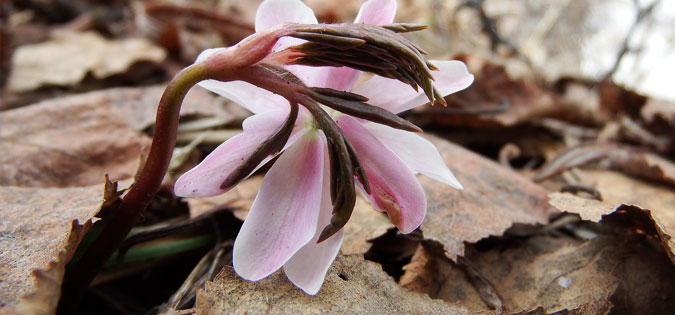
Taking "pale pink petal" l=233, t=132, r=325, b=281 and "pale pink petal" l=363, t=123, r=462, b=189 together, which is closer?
"pale pink petal" l=233, t=132, r=325, b=281

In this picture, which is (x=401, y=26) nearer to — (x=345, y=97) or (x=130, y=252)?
(x=345, y=97)

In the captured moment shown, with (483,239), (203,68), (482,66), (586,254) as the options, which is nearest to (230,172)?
(203,68)

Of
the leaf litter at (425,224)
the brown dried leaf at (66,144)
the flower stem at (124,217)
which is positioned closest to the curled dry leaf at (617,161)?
the leaf litter at (425,224)

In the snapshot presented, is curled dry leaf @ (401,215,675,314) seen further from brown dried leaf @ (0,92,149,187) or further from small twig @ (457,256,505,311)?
brown dried leaf @ (0,92,149,187)

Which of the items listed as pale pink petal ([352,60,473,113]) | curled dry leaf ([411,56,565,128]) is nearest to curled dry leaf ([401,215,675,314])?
pale pink petal ([352,60,473,113])

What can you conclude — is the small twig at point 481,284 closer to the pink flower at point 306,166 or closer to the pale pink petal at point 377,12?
the pink flower at point 306,166

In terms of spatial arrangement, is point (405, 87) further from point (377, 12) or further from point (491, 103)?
point (491, 103)
